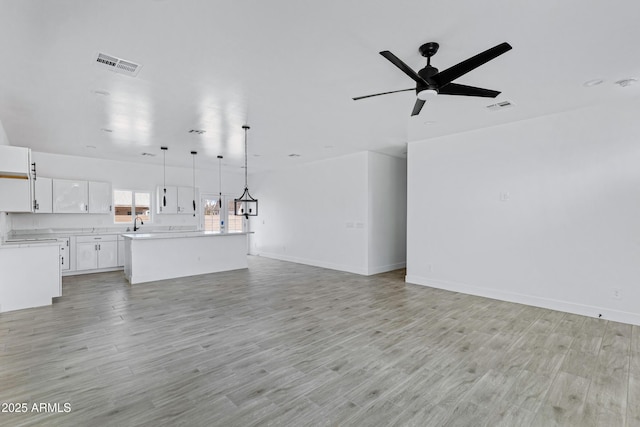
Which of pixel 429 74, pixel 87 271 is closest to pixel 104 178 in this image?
pixel 87 271

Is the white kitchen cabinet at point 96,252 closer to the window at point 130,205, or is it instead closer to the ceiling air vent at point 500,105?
the window at point 130,205

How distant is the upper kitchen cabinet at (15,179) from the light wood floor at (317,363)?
171 cm

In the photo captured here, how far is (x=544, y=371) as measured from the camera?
8.90ft

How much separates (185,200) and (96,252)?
249 cm

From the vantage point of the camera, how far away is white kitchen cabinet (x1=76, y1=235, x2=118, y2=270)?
22.9 feet

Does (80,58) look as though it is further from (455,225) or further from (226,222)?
(226,222)

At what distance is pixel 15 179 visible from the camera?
15.9 ft

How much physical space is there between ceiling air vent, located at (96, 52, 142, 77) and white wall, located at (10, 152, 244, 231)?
5.72 metres

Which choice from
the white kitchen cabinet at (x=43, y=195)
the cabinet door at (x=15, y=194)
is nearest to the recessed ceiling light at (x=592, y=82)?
the cabinet door at (x=15, y=194)

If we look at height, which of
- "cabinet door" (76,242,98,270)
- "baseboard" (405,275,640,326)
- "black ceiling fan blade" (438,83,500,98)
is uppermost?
"black ceiling fan blade" (438,83,500,98)

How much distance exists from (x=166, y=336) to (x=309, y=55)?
10.8 ft

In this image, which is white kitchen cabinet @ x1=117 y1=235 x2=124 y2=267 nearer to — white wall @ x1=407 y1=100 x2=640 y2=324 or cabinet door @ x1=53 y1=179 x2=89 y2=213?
cabinet door @ x1=53 y1=179 x2=89 y2=213

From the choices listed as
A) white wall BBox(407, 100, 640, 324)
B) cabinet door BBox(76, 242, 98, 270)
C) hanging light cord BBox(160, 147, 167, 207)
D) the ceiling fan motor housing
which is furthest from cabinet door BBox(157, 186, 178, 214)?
the ceiling fan motor housing

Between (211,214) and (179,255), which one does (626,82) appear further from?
(211,214)
